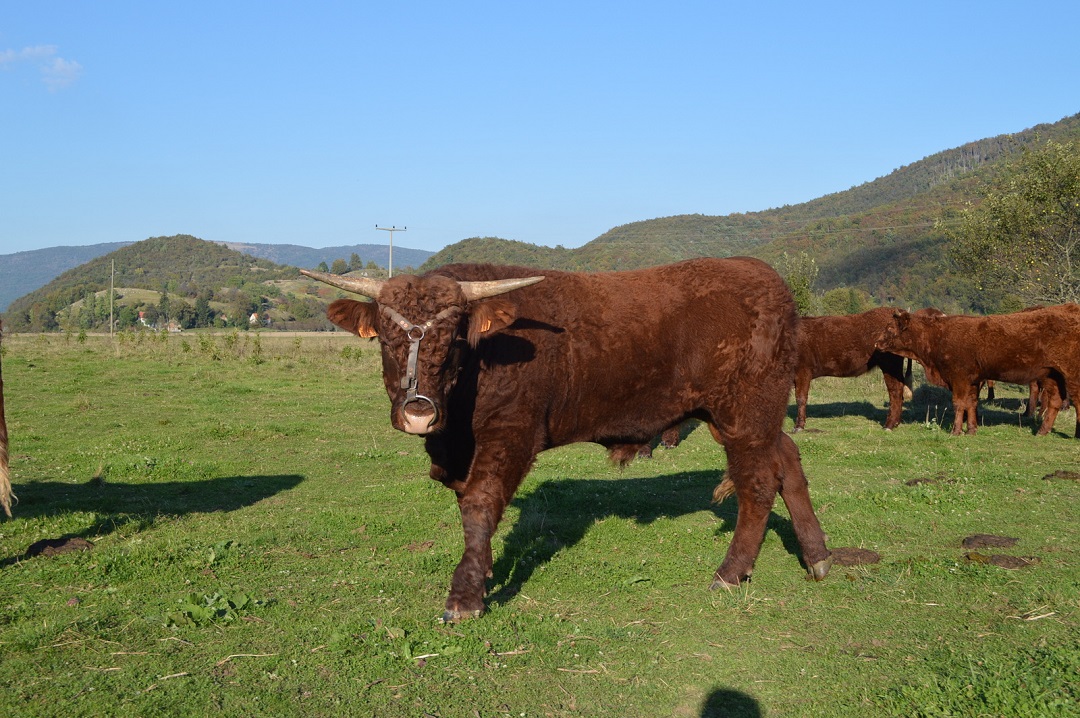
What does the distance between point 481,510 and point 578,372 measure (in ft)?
4.26

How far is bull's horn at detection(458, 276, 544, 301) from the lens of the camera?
18.2ft

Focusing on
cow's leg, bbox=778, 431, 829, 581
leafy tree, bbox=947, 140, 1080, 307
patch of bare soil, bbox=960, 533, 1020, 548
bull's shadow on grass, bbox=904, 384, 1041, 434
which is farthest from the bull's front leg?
cow's leg, bbox=778, 431, 829, 581

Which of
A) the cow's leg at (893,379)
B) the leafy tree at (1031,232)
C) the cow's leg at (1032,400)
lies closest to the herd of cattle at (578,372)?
the cow's leg at (893,379)

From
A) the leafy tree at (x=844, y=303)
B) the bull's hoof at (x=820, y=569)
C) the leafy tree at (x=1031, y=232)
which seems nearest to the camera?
the bull's hoof at (x=820, y=569)

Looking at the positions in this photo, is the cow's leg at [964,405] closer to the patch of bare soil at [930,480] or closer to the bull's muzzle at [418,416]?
the patch of bare soil at [930,480]

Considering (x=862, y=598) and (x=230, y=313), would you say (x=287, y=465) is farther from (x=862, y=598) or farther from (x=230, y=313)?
(x=230, y=313)

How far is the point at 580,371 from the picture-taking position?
243 inches

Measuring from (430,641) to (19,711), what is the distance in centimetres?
215

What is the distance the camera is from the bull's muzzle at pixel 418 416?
16.4ft

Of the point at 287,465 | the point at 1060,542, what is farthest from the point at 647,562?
the point at 287,465

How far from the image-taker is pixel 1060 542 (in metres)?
7.41

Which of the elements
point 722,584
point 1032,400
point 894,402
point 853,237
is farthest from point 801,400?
point 853,237

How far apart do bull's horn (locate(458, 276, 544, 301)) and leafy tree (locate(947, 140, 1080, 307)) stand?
22096 millimetres

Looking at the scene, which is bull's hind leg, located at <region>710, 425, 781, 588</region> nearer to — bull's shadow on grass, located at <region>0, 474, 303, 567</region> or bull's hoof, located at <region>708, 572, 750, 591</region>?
bull's hoof, located at <region>708, 572, 750, 591</region>
